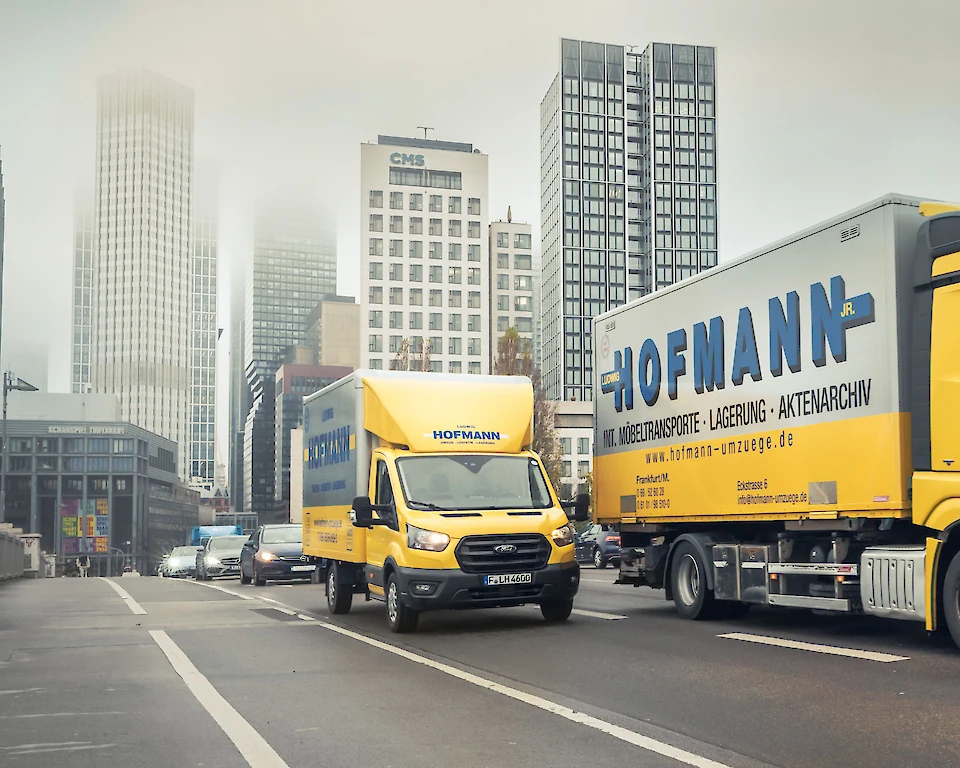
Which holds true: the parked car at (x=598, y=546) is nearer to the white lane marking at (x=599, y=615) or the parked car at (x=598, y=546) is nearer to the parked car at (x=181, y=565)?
the parked car at (x=181, y=565)

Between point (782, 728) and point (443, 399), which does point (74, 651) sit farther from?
point (782, 728)

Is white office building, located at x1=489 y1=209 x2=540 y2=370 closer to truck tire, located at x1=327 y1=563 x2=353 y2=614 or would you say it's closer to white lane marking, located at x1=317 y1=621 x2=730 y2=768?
truck tire, located at x1=327 y1=563 x2=353 y2=614

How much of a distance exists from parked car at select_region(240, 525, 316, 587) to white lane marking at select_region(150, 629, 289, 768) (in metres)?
15.7

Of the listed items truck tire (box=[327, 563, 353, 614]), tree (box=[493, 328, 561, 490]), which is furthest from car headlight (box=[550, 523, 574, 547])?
tree (box=[493, 328, 561, 490])

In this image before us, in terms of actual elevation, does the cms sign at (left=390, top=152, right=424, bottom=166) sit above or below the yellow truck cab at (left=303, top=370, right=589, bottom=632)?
above

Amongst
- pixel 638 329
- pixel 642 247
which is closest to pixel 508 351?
pixel 638 329

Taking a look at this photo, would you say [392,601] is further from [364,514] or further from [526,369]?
[526,369]

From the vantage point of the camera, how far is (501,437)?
14305mm

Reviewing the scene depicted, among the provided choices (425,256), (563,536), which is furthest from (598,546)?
(425,256)

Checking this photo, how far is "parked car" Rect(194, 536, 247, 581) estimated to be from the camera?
116 ft

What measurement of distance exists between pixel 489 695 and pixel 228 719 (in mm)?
1849

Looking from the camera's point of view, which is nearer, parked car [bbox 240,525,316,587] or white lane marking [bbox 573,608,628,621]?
white lane marking [bbox 573,608,628,621]

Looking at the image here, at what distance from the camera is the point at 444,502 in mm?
13320

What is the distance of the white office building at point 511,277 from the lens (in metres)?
158
